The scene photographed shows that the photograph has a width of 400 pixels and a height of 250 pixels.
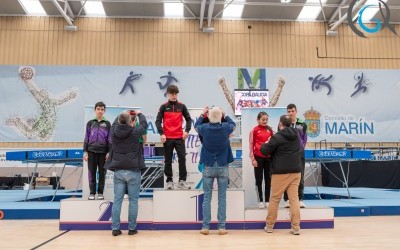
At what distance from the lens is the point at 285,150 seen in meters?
3.88

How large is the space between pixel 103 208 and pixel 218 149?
4.97 ft

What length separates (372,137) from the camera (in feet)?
40.1

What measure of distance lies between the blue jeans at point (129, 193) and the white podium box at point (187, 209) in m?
0.36

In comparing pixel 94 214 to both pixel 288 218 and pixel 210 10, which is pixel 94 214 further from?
pixel 210 10

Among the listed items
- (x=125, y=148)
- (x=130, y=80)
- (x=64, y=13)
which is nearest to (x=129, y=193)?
(x=125, y=148)

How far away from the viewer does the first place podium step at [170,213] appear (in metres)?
4.19

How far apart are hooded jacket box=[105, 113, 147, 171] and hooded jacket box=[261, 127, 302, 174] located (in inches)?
53.3

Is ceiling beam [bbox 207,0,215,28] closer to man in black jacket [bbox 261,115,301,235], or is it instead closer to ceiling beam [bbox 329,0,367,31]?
ceiling beam [bbox 329,0,367,31]

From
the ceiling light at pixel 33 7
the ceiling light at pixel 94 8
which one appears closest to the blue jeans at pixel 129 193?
the ceiling light at pixel 94 8

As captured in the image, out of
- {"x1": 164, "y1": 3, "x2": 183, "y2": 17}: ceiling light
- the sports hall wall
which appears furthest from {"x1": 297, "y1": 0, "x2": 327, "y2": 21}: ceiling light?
{"x1": 164, "y1": 3, "x2": 183, "y2": 17}: ceiling light

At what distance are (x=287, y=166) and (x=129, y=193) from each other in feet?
5.53

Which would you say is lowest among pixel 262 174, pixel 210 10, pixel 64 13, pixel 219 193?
pixel 219 193

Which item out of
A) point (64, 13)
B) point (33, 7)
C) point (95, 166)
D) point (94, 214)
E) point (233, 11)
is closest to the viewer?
point (94, 214)

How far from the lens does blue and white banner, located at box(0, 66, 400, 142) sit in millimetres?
11773
